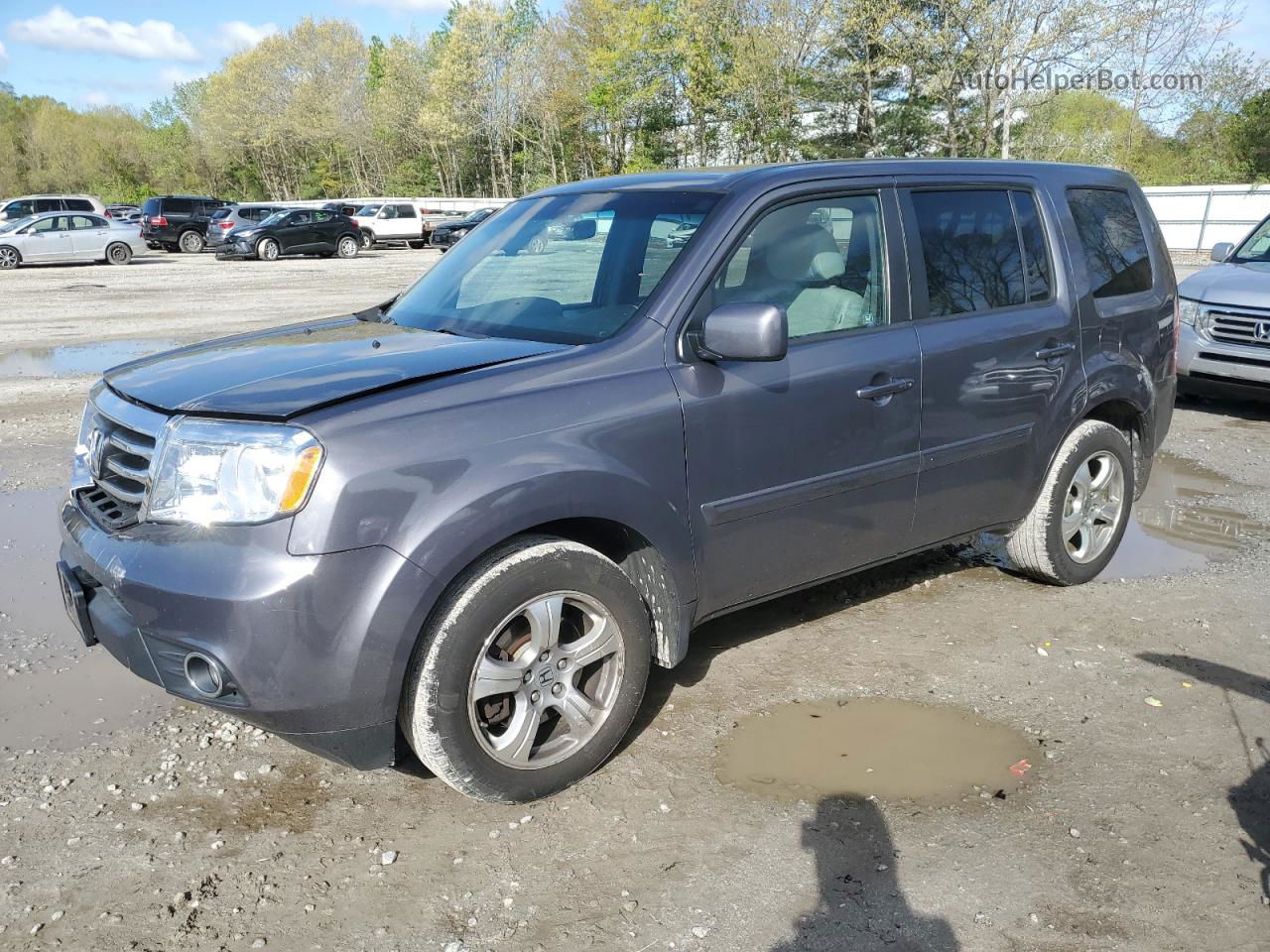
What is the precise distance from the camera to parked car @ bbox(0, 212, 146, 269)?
1096 inches

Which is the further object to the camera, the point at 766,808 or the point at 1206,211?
the point at 1206,211

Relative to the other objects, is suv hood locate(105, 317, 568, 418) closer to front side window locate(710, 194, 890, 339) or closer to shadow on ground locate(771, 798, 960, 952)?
front side window locate(710, 194, 890, 339)

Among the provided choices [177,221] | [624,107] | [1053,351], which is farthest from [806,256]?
[624,107]

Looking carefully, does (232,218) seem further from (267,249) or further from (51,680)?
(51,680)

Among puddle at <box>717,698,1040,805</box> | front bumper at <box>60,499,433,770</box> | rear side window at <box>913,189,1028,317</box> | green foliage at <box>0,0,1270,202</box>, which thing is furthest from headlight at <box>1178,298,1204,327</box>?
green foliage at <box>0,0,1270,202</box>

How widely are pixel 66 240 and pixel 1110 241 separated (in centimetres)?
2996

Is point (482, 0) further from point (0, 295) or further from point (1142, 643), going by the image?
point (1142, 643)

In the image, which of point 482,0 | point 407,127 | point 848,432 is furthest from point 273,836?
point 407,127

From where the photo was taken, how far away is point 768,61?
129 feet

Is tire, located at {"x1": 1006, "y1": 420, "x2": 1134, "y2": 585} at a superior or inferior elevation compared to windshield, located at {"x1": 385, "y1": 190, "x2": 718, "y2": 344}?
inferior

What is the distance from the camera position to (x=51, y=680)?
4.01 m

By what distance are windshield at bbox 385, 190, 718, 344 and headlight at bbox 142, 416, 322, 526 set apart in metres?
1.06

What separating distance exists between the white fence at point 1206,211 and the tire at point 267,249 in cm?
2619

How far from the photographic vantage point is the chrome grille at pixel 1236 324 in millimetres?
8414
